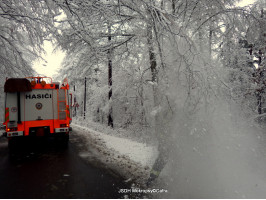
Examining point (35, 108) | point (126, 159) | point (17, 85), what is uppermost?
point (17, 85)

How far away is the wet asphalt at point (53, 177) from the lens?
12.5 ft

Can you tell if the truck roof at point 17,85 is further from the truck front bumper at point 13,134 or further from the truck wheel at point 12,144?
the truck wheel at point 12,144

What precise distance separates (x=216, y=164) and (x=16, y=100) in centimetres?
756

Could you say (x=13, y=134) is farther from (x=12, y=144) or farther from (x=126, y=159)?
(x=126, y=159)

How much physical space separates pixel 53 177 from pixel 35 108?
3.95 m

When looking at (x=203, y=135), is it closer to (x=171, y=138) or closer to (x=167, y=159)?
(x=171, y=138)

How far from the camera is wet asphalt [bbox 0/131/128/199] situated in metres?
3.80

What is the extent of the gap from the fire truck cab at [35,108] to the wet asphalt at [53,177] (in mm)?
951

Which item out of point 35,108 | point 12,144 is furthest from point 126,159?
point 12,144

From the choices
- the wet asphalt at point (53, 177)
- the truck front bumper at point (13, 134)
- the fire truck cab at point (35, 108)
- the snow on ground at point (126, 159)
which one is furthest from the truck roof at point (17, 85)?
the snow on ground at point (126, 159)

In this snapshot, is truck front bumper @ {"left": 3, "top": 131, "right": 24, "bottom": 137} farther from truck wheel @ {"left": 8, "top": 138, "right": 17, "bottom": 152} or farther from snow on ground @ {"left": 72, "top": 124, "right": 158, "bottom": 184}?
snow on ground @ {"left": 72, "top": 124, "right": 158, "bottom": 184}

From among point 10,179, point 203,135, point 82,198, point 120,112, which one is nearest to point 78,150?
point 10,179

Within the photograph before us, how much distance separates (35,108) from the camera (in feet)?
24.8

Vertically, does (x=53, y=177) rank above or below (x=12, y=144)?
below
